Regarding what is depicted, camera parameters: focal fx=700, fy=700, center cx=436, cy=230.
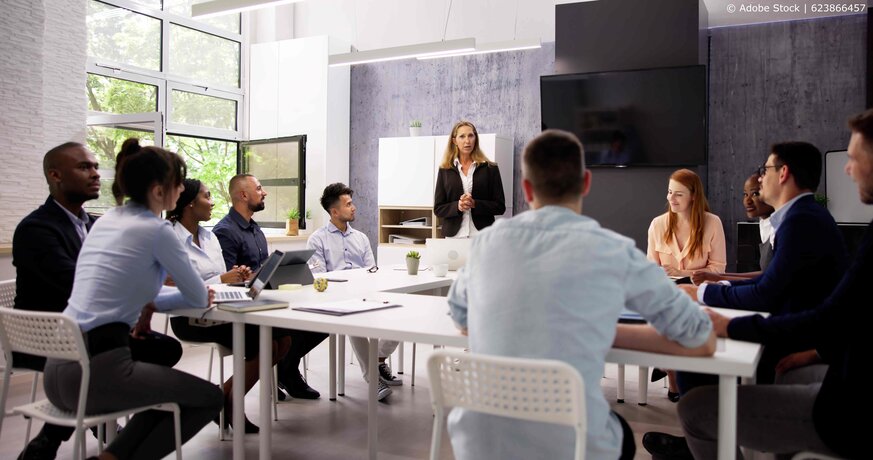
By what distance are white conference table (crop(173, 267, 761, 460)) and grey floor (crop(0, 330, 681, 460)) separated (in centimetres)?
38

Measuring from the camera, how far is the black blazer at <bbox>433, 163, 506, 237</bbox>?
5168 millimetres

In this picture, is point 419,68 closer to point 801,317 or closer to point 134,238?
point 134,238

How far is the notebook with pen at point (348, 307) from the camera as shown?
8.39ft

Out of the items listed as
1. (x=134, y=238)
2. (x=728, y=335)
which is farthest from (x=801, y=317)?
(x=134, y=238)

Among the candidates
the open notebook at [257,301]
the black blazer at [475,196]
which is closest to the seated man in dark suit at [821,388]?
the open notebook at [257,301]

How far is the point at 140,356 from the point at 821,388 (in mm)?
2508

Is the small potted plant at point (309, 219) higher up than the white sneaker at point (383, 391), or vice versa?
the small potted plant at point (309, 219)

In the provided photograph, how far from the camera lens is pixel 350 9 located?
8.16 m

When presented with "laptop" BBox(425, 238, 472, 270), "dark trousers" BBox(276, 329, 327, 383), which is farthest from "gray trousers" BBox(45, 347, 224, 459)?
"laptop" BBox(425, 238, 472, 270)

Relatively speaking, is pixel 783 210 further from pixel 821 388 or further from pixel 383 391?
pixel 383 391

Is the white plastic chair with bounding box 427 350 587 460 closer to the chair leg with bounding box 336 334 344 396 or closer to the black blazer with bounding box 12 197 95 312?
the black blazer with bounding box 12 197 95 312

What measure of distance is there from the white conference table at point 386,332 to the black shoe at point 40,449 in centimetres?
80

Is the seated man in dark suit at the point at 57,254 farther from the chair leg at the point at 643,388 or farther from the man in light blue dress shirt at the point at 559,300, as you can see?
the chair leg at the point at 643,388

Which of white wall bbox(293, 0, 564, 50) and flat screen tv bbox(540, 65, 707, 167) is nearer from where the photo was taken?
flat screen tv bbox(540, 65, 707, 167)
